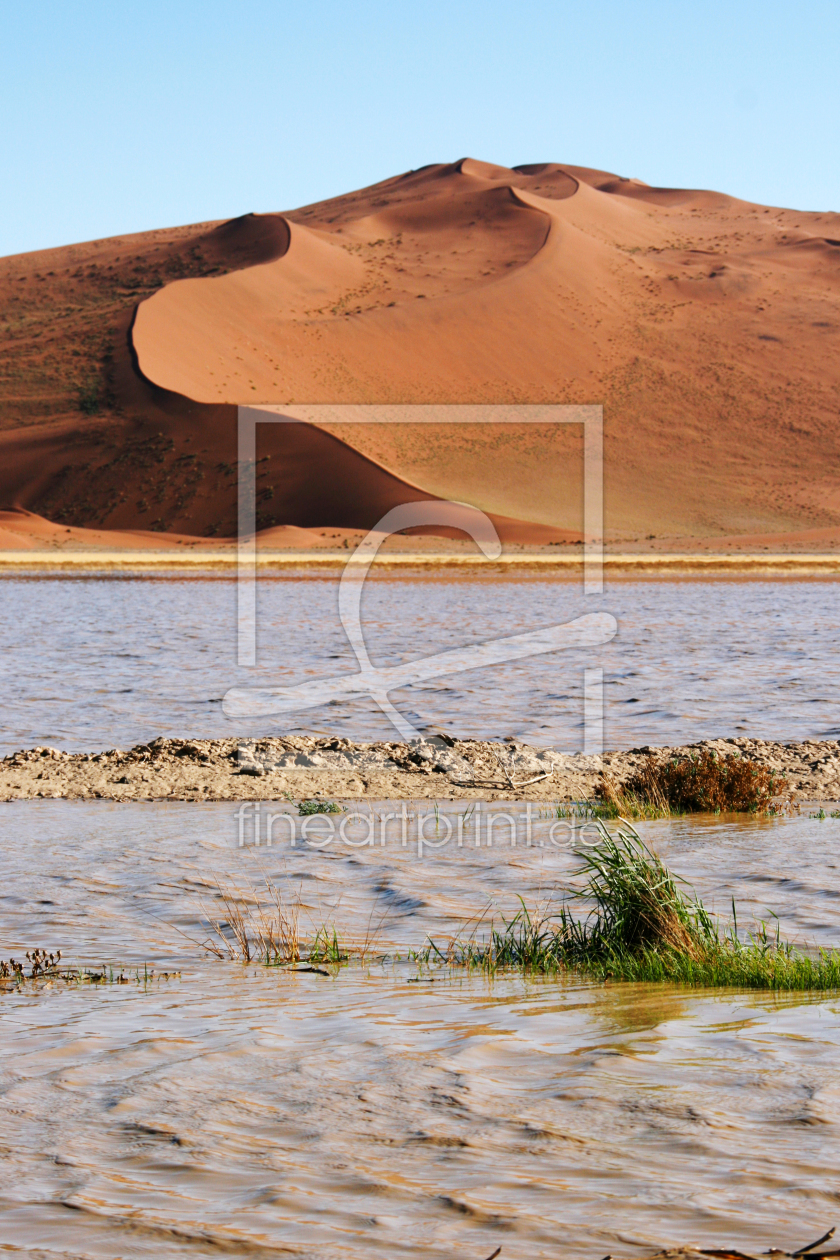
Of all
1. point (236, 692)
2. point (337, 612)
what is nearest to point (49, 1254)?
point (236, 692)

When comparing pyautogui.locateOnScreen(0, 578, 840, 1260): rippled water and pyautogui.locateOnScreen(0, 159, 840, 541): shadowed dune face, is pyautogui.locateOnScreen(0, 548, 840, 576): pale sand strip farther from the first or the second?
pyautogui.locateOnScreen(0, 578, 840, 1260): rippled water

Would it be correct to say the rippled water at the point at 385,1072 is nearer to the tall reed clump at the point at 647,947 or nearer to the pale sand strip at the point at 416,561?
the tall reed clump at the point at 647,947

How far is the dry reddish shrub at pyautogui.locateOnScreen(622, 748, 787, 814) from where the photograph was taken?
1024 centimetres

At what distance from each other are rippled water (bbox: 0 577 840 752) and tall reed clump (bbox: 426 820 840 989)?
22.7ft

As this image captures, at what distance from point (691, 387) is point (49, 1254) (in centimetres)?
10324

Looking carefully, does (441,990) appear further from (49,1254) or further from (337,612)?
(337,612)

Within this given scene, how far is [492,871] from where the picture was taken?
27.1ft

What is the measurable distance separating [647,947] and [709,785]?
4287 millimetres

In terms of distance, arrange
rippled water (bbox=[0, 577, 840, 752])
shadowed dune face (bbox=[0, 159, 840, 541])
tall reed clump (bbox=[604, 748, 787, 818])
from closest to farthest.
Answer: tall reed clump (bbox=[604, 748, 787, 818])
rippled water (bbox=[0, 577, 840, 752])
shadowed dune face (bbox=[0, 159, 840, 541])

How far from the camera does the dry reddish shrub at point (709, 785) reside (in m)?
10.2

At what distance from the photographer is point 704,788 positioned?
405 inches

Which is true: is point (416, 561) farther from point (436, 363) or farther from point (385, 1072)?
point (385, 1072)

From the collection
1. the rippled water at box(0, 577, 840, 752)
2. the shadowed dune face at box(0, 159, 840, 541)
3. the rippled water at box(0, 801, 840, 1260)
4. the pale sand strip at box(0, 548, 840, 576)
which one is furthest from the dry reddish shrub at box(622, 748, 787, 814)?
the shadowed dune face at box(0, 159, 840, 541)

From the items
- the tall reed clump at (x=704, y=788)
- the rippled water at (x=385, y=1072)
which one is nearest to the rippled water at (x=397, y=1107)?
the rippled water at (x=385, y=1072)
